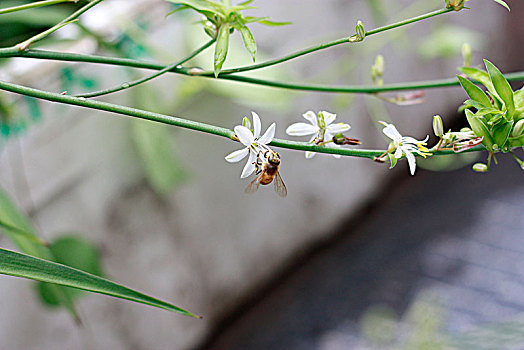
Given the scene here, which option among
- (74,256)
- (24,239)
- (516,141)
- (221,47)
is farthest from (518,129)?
(74,256)

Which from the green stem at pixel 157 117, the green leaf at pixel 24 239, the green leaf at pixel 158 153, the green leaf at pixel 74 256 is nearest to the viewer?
the green stem at pixel 157 117

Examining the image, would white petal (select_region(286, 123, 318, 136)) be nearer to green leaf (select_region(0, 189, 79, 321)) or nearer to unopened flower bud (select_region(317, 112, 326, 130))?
unopened flower bud (select_region(317, 112, 326, 130))

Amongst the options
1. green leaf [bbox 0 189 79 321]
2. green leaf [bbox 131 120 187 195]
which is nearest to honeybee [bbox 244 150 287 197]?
green leaf [bbox 0 189 79 321]

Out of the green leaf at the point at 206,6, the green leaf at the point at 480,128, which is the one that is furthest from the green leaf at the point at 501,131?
Answer: the green leaf at the point at 206,6

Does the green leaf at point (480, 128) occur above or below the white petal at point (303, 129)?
below

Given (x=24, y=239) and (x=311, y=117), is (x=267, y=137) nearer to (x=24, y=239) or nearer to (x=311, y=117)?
(x=311, y=117)

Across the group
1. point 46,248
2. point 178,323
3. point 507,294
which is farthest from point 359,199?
point 46,248

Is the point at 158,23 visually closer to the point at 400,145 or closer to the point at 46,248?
the point at 46,248

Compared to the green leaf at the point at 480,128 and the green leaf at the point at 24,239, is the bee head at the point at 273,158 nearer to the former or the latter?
the green leaf at the point at 480,128
